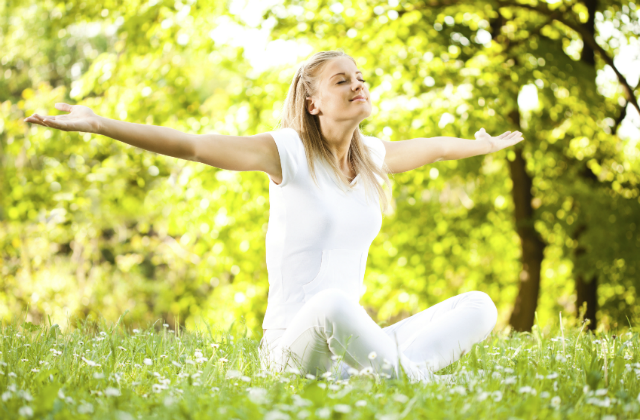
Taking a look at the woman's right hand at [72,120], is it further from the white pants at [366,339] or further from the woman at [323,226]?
the white pants at [366,339]

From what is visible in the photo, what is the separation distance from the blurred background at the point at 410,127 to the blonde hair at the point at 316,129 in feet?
8.56

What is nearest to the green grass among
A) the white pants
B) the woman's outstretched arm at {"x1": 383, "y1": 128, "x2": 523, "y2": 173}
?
the white pants

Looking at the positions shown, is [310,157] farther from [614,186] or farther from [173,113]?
[614,186]

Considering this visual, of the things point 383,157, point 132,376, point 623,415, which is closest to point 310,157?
point 383,157

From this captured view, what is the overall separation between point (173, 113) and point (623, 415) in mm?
6226

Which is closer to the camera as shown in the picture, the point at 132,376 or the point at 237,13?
the point at 132,376

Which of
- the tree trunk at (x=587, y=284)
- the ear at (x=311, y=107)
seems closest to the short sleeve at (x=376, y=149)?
the ear at (x=311, y=107)

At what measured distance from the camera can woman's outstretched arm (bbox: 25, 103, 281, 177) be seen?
2.00 metres

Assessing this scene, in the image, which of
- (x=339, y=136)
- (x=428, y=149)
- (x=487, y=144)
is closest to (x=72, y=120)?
(x=339, y=136)

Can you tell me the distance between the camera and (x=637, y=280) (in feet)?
20.3

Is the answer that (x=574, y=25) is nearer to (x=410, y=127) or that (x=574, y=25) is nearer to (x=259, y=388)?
(x=410, y=127)

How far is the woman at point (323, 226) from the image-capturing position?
209 centimetres

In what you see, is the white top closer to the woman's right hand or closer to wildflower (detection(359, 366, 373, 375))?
wildflower (detection(359, 366, 373, 375))

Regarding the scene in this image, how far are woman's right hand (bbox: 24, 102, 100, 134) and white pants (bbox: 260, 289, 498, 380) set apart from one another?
1037mm
